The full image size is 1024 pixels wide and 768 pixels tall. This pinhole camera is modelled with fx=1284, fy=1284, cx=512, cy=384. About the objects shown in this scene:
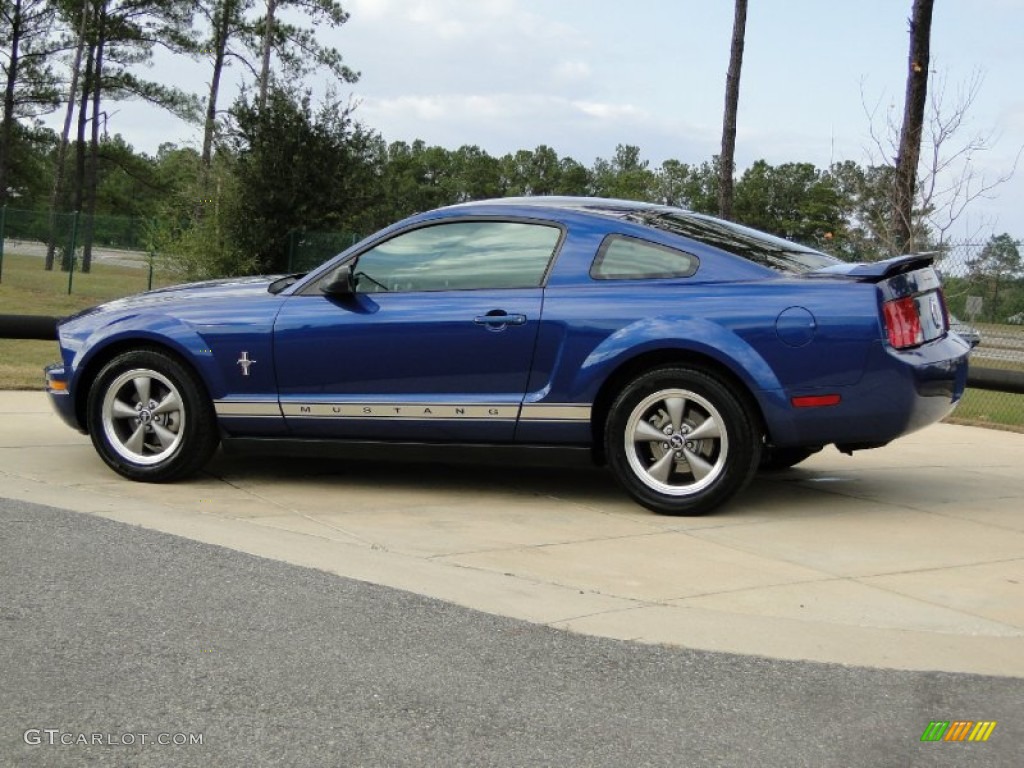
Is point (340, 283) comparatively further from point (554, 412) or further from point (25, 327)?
point (25, 327)

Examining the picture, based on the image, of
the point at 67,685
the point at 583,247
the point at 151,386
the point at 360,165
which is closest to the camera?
the point at 67,685

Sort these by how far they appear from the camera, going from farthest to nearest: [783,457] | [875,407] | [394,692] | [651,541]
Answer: [783,457]
[875,407]
[651,541]
[394,692]

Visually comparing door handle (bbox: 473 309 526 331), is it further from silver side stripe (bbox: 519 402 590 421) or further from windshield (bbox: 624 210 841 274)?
windshield (bbox: 624 210 841 274)

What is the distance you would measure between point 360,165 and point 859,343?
1971cm

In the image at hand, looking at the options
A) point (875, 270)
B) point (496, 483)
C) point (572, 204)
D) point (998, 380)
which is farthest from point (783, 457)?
point (998, 380)

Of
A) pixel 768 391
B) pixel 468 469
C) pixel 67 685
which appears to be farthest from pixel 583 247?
pixel 67 685

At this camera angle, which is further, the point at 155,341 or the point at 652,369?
the point at 155,341

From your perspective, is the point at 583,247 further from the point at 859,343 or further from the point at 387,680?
the point at 387,680

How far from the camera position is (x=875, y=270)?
20.5 feet

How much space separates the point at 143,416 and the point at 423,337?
1.71 m

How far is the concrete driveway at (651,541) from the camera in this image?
464 cm

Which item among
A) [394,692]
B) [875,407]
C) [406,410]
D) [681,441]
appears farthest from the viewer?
[406,410]

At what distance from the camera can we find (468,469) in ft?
25.7

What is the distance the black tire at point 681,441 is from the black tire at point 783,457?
638 mm
